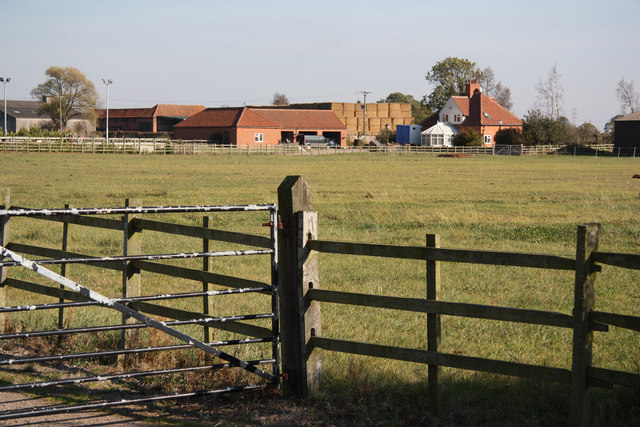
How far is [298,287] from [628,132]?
8716cm

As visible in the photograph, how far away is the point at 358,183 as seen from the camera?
3338 cm

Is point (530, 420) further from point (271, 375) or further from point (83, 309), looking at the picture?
point (83, 309)

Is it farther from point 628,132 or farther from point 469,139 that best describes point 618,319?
point 469,139

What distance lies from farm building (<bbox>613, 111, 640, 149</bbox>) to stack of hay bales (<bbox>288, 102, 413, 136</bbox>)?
47.7m

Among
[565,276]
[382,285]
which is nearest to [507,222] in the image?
[565,276]

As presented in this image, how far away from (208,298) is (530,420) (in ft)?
12.1

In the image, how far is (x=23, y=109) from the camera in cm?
13512

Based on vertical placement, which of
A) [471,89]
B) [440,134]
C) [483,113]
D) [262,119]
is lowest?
[440,134]

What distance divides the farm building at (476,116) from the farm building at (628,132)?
56.8 ft

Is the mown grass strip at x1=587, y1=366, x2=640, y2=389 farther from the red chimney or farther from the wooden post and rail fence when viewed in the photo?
the red chimney

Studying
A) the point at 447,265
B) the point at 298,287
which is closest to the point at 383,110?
the point at 447,265

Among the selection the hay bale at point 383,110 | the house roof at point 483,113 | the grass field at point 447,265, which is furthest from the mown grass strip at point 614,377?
the hay bale at point 383,110

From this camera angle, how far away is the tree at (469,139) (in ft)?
293

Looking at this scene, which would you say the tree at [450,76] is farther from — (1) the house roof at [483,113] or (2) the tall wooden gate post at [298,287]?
(2) the tall wooden gate post at [298,287]
